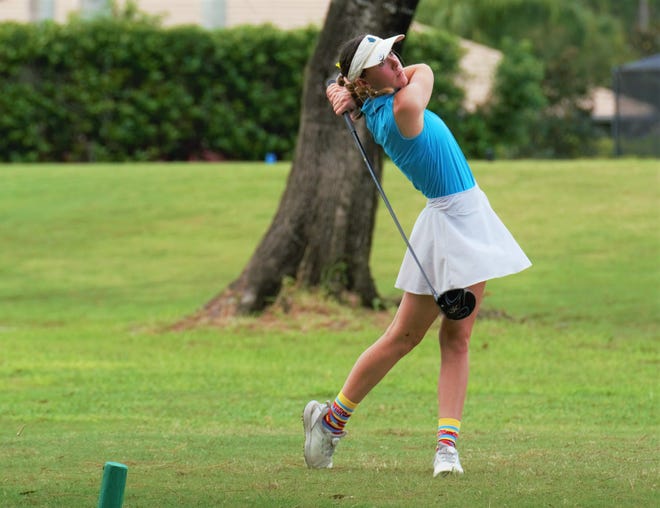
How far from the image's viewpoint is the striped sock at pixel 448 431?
20.4 ft

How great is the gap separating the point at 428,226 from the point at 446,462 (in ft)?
3.41

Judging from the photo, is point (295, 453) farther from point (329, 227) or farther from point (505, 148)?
point (505, 148)

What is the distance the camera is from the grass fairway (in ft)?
19.7

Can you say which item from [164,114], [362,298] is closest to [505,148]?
[164,114]

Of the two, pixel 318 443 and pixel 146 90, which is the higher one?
pixel 318 443

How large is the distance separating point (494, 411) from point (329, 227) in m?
4.30

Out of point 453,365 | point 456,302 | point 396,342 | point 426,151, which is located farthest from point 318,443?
point 426,151

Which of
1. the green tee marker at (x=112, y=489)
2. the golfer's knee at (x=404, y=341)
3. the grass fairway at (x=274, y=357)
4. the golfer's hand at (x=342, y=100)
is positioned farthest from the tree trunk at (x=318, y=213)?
the green tee marker at (x=112, y=489)

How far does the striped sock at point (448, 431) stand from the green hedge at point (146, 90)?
22.2 meters

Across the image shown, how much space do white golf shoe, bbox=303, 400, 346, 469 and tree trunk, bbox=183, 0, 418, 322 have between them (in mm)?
6561

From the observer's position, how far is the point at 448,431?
6.28m

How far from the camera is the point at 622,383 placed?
10375 mm

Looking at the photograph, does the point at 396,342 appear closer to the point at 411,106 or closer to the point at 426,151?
the point at 426,151

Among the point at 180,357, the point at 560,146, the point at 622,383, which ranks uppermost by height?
the point at 622,383
